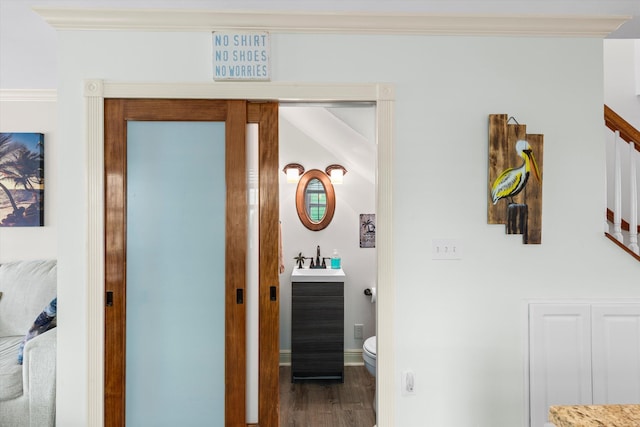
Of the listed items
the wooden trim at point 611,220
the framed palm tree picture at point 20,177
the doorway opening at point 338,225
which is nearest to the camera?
the wooden trim at point 611,220

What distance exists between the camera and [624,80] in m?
3.08

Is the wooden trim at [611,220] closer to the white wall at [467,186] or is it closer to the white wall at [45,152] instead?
the white wall at [467,186]

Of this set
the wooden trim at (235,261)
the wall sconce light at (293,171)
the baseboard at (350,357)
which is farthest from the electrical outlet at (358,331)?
the wooden trim at (235,261)

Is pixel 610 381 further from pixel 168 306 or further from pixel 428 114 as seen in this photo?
pixel 168 306

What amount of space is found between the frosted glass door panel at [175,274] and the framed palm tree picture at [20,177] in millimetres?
1671

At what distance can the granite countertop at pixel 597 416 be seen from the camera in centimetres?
90

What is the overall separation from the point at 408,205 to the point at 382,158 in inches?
11.5

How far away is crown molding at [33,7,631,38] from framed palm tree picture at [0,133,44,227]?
1551mm

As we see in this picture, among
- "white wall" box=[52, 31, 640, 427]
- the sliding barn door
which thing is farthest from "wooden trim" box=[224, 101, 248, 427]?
"white wall" box=[52, 31, 640, 427]

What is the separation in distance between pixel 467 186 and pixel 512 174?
9.5 inches

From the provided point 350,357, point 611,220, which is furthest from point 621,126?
point 350,357

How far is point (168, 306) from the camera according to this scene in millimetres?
2170

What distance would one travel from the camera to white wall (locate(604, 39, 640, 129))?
306 centimetres

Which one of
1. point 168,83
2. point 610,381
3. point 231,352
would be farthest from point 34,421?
point 610,381
